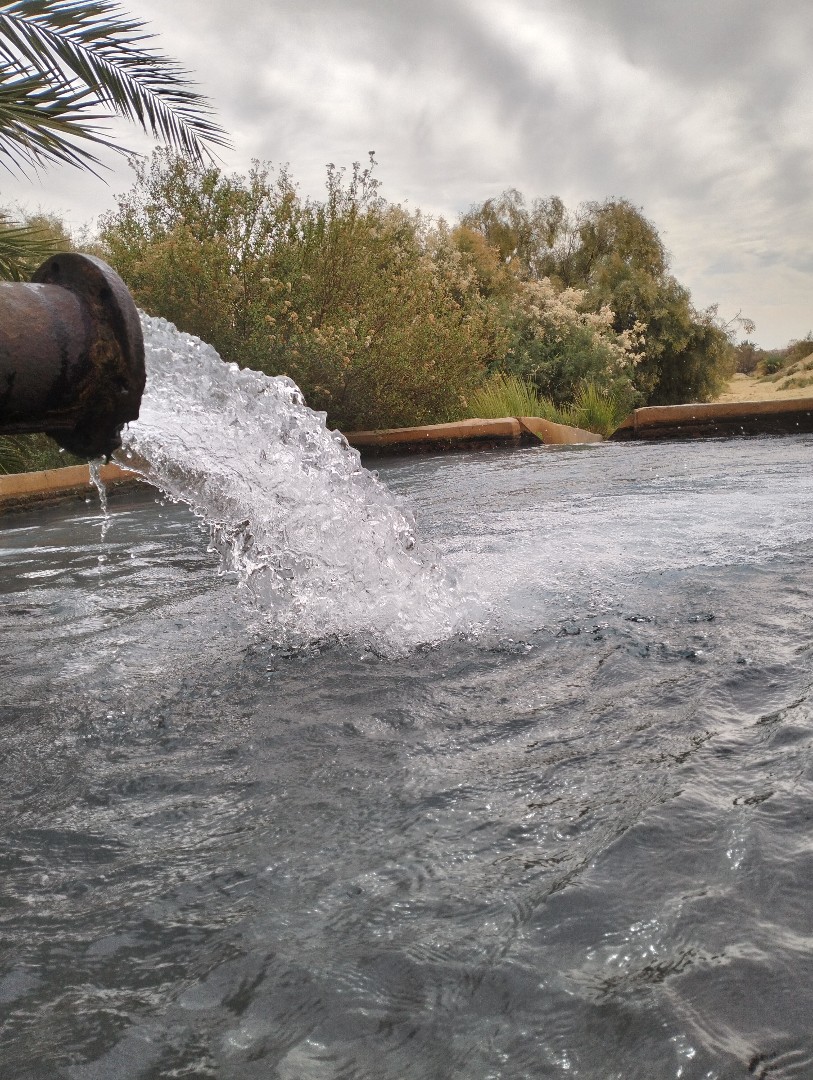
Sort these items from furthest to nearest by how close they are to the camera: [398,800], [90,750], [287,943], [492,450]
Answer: [492,450]
[90,750]
[398,800]
[287,943]

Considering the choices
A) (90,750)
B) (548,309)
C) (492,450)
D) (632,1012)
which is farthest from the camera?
(548,309)

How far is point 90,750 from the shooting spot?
2432mm

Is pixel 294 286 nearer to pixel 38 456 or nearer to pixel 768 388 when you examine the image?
pixel 38 456

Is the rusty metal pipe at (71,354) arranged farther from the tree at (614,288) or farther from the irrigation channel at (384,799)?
the tree at (614,288)

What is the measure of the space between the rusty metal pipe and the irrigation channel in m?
0.81

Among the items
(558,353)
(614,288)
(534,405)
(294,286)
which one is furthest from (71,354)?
(614,288)

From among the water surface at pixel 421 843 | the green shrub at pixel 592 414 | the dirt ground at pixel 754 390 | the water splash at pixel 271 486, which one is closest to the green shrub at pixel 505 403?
the green shrub at pixel 592 414

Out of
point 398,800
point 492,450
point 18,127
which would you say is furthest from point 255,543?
point 492,450

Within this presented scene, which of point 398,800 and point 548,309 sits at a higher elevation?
point 548,309

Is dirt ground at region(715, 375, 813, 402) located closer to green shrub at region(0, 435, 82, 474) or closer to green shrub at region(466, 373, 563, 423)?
green shrub at region(466, 373, 563, 423)

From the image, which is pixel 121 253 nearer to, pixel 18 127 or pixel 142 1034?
pixel 18 127

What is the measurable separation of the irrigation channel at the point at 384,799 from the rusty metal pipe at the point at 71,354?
0.81 meters

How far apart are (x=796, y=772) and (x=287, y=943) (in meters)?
1.11

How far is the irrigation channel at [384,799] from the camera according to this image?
136 centimetres
